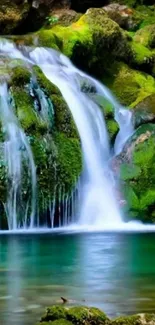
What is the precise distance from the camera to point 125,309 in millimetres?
6234

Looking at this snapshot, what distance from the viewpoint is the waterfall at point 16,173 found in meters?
14.0

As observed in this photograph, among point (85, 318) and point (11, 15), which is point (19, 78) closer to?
point (11, 15)

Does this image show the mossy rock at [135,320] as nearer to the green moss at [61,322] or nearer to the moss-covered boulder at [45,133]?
the green moss at [61,322]

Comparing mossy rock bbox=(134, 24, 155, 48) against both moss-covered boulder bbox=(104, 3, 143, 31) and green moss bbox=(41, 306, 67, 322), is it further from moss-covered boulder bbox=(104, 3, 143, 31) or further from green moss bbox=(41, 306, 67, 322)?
green moss bbox=(41, 306, 67, 322)

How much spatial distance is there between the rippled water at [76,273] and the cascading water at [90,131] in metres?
2.39

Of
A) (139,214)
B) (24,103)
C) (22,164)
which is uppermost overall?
(24,103)

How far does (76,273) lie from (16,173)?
5959 millimetres

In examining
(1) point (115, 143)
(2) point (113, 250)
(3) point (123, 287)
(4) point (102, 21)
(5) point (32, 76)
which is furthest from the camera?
(4) point (102, 21)

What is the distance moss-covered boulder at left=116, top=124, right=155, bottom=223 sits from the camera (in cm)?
1494

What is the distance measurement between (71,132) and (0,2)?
6.35m

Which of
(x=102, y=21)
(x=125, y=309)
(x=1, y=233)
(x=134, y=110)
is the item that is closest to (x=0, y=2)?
(x=102, y=21)

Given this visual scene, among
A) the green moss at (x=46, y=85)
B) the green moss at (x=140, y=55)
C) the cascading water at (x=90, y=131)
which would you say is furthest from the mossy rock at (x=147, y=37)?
the green moss at (x=46, y=85)

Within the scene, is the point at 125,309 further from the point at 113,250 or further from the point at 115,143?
the point at 115,143

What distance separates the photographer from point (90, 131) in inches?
628
